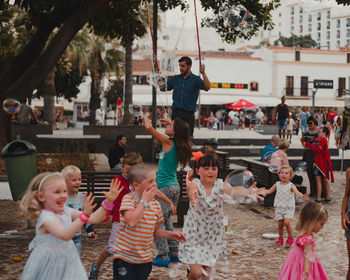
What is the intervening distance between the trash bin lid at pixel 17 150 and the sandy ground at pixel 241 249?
3.30ft

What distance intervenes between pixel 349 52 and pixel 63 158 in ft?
188

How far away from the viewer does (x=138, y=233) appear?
4062 mm

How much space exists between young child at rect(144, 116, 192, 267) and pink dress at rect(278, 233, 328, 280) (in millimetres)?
1689

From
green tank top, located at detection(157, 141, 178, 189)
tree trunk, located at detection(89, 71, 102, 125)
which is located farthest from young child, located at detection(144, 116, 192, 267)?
tree trunk, located at detection(89, 71, 102, 125)

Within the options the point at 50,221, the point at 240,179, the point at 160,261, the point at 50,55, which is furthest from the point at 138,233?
the point at 50,55

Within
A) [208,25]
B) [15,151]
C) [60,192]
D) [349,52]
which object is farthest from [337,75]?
[60,192]

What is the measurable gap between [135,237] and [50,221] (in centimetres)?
78

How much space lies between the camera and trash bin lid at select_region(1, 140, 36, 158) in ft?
28.6

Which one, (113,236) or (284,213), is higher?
(113,236)

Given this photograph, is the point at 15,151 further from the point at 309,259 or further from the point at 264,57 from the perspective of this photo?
the point at 264,57

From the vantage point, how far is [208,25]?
14.3 m

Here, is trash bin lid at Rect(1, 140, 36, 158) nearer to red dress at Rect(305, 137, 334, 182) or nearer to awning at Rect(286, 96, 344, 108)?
red dress at Rect(305, 137, 334, 182)

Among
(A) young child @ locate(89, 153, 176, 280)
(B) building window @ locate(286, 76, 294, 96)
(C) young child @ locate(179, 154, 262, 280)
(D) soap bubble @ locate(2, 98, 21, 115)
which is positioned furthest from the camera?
(B) building window @ locate(286, 76, 294, 96)

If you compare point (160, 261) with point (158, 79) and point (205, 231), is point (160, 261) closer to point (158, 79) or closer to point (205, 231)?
point (205, 231)
